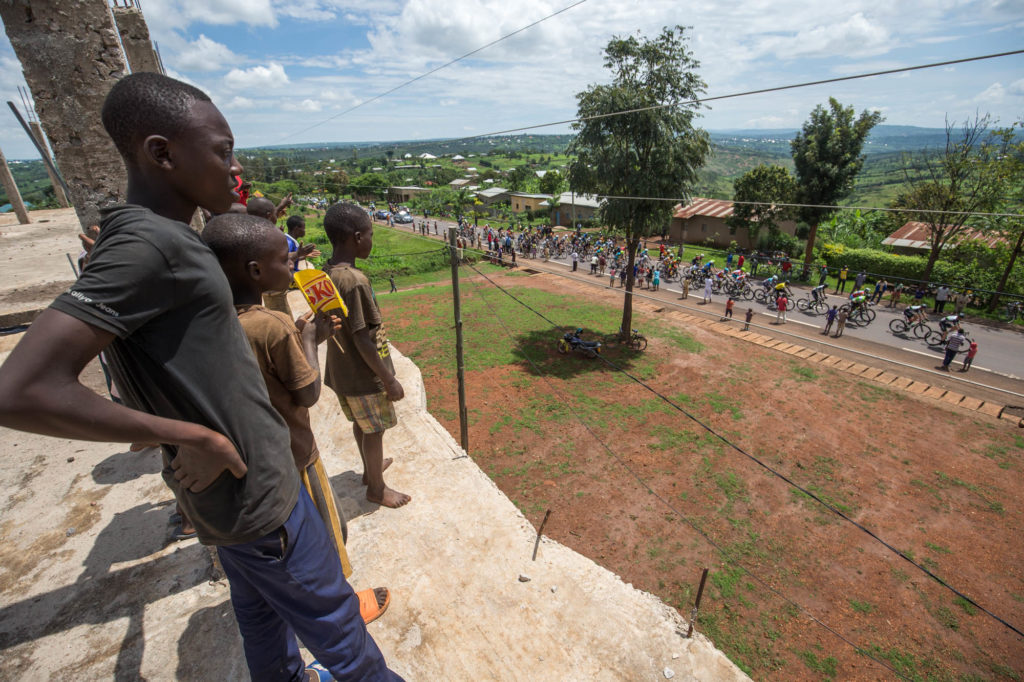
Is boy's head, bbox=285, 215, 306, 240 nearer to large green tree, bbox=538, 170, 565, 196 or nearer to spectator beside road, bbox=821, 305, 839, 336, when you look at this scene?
spectator beside road, bbox=821, 305, 839, 336

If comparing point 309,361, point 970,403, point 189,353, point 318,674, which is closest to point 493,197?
point 970,403

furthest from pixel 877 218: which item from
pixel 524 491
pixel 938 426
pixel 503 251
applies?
pixel 524 491

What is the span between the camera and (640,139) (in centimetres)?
1095

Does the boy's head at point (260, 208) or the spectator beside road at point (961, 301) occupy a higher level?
the boy's head at point (260, 208)

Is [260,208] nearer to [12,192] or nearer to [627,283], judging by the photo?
[627,283]

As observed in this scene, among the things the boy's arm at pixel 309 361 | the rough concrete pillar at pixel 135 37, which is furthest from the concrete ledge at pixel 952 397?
the rough concrete pillar at pixel 135 37

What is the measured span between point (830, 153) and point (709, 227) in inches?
432

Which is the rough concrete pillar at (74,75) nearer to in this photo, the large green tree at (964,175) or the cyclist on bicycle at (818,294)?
the cyclist on bicycle at (818,294)

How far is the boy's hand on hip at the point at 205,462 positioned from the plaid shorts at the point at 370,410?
1882 millimetres

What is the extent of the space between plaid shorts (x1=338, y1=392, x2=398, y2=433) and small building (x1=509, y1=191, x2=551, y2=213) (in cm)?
4437

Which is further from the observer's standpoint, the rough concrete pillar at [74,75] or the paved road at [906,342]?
the paved road at [906,342]

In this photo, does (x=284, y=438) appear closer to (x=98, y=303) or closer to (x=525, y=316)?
(x=98, y=303)

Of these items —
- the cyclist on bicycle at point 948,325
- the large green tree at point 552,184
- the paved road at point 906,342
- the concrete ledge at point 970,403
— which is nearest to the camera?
the concrete ledge at point 970,403

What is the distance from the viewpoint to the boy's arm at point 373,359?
2.84 metres
